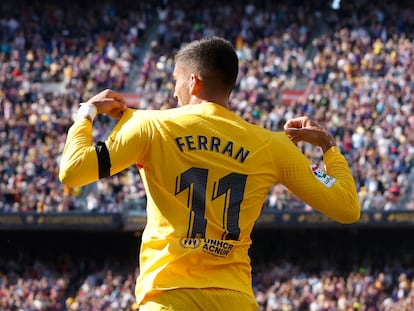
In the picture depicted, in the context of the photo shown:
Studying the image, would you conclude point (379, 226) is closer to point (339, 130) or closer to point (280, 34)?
point (339, 130)

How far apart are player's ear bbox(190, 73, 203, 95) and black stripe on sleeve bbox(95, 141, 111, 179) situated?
1.65 feet

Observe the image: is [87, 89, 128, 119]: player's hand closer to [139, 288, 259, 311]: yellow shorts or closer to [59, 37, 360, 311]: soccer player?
[59, 37, 360, 311]: soccer player

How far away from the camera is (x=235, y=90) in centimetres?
2764

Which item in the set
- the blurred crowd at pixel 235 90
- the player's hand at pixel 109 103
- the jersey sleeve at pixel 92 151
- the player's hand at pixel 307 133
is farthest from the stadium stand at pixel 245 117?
the jersey sleeve at pixel 92 151

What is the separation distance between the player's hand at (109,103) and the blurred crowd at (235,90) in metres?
19.5

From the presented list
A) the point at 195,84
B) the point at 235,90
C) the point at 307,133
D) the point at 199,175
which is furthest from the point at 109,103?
the point at 235,90

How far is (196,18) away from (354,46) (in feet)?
19.6

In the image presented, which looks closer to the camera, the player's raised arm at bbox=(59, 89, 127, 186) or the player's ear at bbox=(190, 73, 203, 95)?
the player's raised arm at bbox=(59, 89, 127, 186)

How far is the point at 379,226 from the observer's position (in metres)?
23.8

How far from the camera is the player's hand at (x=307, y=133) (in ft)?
14.2

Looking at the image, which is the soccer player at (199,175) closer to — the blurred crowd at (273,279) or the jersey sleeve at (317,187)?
the jersey sleeve at (317,187)

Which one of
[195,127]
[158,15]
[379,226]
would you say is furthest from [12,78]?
[195,127]

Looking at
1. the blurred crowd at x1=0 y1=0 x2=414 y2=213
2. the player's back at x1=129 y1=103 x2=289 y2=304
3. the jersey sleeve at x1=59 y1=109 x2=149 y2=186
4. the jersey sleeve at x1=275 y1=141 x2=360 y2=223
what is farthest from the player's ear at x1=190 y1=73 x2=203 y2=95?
the blurred crowd at x1=0 y1=0 x2=414 y2=213

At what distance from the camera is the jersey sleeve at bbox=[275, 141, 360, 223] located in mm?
4078
